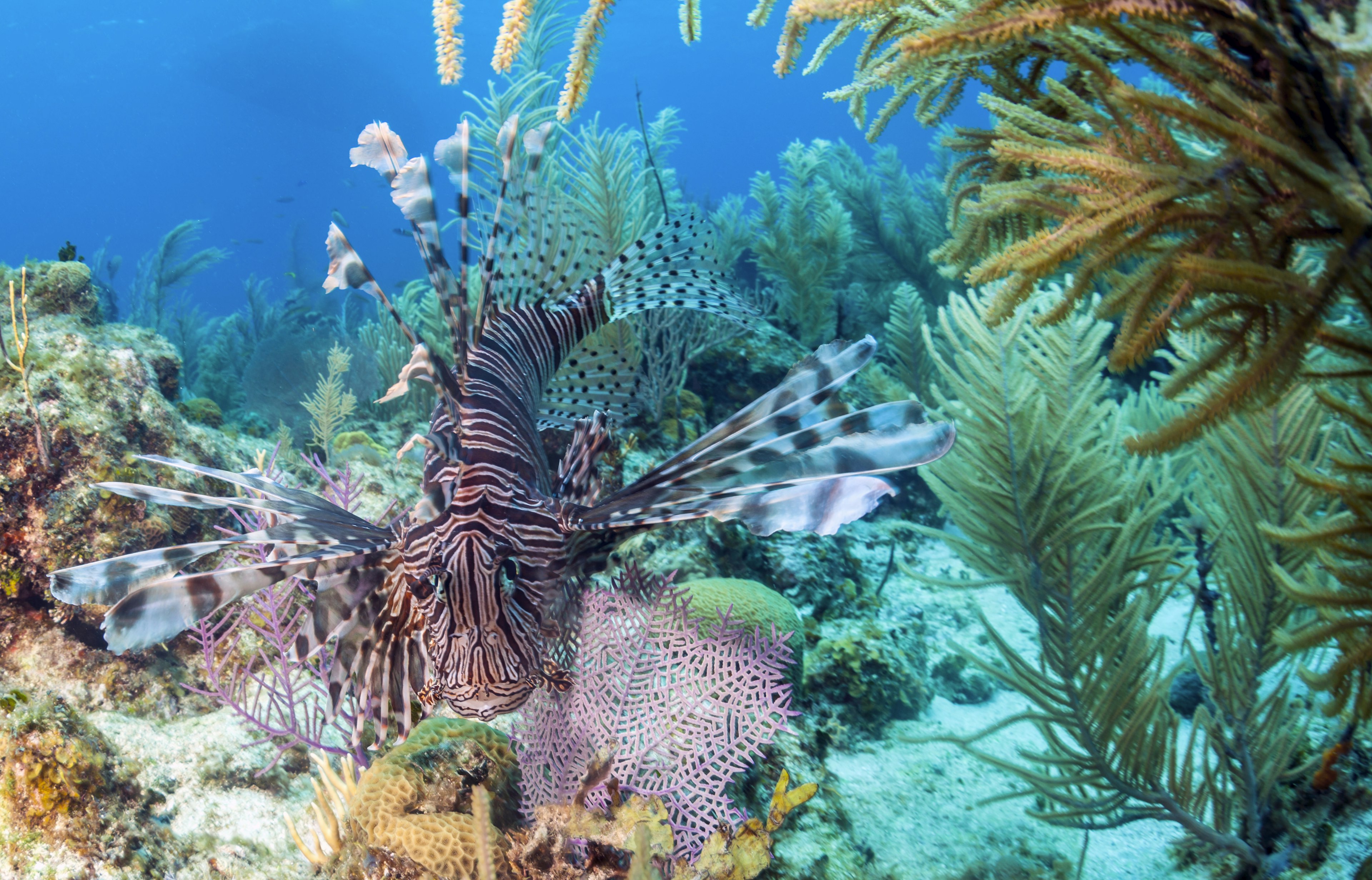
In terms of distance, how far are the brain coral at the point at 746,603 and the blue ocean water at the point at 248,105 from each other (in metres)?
61.2

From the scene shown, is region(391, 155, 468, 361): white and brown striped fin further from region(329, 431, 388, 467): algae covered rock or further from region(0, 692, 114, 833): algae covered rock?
region(329, 431, 388, 467): algae covered rock

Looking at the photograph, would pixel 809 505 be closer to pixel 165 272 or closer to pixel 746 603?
pixel 746 603

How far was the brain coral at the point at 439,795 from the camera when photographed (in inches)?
75.7

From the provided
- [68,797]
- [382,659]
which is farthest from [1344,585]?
[68,797]

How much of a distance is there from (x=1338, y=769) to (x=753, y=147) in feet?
375

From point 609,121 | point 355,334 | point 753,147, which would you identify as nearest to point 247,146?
point 609,121

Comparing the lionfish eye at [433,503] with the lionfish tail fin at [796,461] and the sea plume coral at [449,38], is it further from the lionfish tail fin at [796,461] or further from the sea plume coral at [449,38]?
the sea plume coral at [449,38]

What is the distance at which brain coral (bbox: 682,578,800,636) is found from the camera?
110 inches

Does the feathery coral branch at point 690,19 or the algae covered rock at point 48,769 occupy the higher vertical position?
the feathery coral branch at point 690,19

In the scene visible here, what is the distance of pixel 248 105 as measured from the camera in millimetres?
74688

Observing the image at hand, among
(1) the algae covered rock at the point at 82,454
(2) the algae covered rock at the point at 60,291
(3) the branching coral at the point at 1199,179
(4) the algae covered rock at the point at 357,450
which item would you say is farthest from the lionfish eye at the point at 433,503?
(2) the algae covered rock at the point at 60,291

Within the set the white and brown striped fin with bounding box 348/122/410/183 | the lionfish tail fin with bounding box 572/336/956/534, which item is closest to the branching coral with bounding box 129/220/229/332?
the white and brown striped fin with bounding box 348/122/410/183

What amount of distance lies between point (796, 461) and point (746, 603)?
156cm

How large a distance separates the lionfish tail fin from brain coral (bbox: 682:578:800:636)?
104 centimetres
